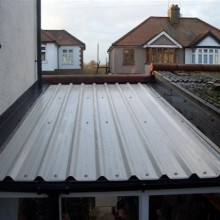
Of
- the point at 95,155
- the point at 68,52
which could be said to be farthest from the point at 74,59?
the point at 95,155

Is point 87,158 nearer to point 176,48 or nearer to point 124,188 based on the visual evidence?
point 124,188

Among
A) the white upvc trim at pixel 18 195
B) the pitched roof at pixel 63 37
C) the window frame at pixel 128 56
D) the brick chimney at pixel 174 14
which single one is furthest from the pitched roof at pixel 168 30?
the white upvc trim at pixel 18 195

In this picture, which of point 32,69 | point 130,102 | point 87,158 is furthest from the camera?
point 32,69

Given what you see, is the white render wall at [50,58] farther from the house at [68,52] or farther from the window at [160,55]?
the window at [160,55]

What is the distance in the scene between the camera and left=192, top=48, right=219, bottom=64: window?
37.7 metres

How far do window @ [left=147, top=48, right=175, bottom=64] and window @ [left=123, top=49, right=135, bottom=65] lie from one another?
5.11 ft

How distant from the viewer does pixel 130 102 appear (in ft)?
25.1

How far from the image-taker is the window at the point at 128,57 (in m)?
37.8

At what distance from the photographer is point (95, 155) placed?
16.6 feet

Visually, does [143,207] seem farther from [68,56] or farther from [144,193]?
[68,56]

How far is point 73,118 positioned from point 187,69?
425 cm

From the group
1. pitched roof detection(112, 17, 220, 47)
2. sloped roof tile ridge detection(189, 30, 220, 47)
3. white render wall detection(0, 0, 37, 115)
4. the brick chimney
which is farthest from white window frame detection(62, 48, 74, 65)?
white render wall detection(0, 0, 37, 115)

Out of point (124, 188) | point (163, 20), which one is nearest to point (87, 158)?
point (124, 188)

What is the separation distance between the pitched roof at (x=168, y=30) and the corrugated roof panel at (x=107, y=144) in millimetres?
30668
